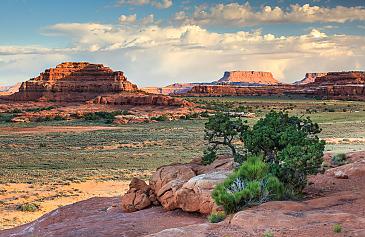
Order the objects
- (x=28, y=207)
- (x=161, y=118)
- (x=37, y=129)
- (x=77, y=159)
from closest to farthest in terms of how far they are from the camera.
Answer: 1. (x=28, y=207)
2. (x=77, y=159)
3. (x=37, y=129)
4. (x=161, y=118)

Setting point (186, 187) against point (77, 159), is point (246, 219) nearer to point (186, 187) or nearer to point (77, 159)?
point (186, 187)

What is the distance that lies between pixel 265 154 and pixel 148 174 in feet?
35.3

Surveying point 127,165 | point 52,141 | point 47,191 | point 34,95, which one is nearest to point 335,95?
point 34,95

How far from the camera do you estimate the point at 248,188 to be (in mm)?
12523

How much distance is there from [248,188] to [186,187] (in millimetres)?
2664

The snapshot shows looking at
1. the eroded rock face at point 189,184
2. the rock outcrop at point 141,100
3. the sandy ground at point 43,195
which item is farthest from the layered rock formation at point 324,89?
the eroded rock face at point 189,184

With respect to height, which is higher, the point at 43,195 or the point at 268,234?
the point at 268,234

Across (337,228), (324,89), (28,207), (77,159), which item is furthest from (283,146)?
(324,89)

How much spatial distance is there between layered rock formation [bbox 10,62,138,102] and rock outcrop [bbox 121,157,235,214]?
90.4 m

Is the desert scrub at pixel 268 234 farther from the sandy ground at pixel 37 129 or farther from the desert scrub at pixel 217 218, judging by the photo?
the sandy ground at pixel 37 129

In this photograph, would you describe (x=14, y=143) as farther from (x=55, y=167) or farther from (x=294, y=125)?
(x=294, y=125)

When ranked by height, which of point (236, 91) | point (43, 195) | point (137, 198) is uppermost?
point (236, 91)

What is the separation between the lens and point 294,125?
16109 mm

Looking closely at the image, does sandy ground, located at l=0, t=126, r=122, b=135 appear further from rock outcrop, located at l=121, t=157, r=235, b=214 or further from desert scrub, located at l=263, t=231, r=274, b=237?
desert scrub, located at l=263, t=231, r=274, b=237
